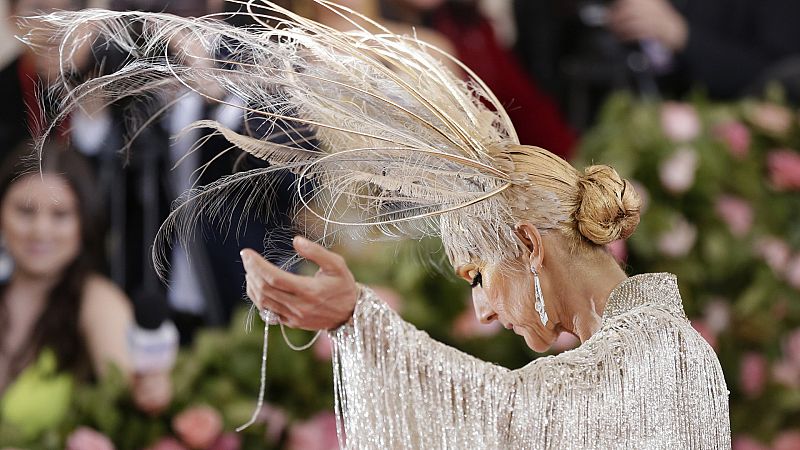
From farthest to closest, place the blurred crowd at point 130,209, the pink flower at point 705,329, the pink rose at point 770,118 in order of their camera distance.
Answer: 1. the pink rose at point 770,118
2. the pink flower at point 705,329
3. the blurred crowd at point 130,209

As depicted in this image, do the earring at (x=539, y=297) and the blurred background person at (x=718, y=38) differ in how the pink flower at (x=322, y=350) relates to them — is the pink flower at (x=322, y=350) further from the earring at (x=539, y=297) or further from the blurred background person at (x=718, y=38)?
the blurred background person at (x=718, y=38)

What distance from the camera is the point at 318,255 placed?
2.83ft

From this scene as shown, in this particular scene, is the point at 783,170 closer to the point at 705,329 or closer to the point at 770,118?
the point at 770,118

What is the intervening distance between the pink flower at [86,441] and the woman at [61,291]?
0.15 meters

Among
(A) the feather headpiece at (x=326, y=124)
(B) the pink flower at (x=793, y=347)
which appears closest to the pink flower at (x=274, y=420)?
(A) the feather headpiece at (x=326, y=124)

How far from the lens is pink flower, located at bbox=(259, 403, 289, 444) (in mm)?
1794

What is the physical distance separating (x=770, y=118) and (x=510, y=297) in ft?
4.96

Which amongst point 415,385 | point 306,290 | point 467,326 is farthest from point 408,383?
point 467,326

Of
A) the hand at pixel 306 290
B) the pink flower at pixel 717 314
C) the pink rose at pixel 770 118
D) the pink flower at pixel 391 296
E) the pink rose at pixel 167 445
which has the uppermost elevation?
the hand at pixel 306 290

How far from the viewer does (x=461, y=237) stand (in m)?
1.00

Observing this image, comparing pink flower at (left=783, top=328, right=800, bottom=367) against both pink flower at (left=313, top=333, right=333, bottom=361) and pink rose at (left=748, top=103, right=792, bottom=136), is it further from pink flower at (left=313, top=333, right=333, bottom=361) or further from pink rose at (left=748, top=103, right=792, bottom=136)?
pink flower at (left=313, top=333, right=333, bottom=361)

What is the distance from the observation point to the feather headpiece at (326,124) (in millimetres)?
952

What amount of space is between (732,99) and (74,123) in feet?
5.94

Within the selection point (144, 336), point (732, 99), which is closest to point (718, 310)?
point (732, 99)
